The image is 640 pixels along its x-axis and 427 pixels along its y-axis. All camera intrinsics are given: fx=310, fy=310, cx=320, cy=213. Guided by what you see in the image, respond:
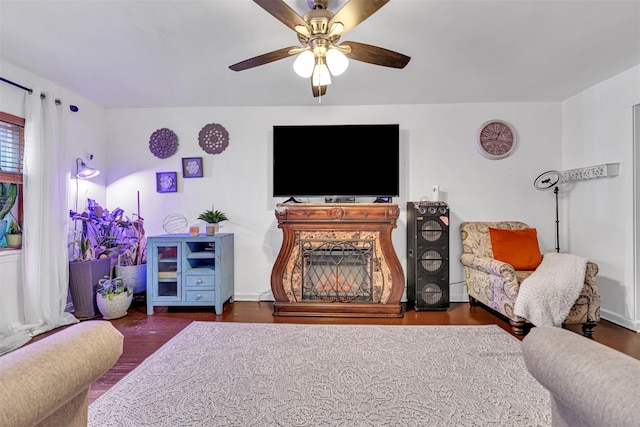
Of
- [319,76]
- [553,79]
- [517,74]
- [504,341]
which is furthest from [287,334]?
[553,79]

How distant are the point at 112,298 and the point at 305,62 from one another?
2819mm

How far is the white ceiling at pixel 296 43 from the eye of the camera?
188 centimetres

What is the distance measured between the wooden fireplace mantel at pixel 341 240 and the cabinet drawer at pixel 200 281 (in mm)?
652

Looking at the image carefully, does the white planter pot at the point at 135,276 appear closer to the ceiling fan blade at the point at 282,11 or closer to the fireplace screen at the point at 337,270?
the fireplace screen at the point at 337,270

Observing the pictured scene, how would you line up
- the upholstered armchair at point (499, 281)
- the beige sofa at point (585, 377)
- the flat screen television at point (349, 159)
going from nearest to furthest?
the beige sofa at point (585, 377), the upholstered armchair at point (499, 281), the flat screen television at point (349, 159)

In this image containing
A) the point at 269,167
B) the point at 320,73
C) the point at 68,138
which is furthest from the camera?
the point at 269,167

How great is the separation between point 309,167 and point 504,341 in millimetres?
2375

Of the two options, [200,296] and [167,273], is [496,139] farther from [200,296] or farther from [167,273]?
[167,273]

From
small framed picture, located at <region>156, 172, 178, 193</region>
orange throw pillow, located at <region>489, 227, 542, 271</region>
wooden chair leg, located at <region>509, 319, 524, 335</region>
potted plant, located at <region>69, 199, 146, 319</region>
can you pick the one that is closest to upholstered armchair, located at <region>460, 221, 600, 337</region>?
wooden chair leg, located at <region>509, 319, 524, 335</region>

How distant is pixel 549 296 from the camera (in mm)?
2463

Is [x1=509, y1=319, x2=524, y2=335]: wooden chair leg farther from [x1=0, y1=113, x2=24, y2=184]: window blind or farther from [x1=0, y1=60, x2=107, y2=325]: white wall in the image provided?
[x1=0, y1=113, x2=24, y2=184]: window blind

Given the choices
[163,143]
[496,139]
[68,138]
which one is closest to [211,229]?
[163,143]

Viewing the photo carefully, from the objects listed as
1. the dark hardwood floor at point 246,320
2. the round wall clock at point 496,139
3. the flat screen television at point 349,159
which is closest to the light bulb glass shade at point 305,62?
the flat screen television at point 349,159

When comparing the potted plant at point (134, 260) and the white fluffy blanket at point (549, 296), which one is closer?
the white fluffy blanket at point (549, 296)
